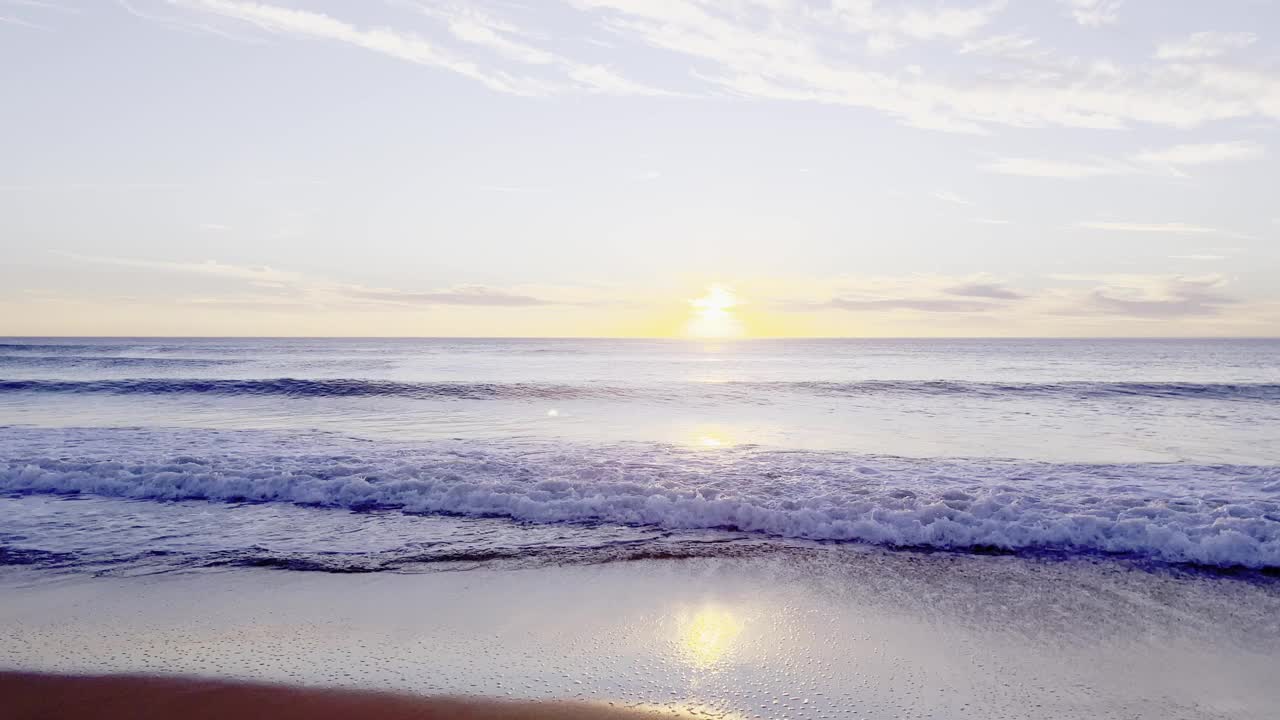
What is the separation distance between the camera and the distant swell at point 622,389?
25625 mm

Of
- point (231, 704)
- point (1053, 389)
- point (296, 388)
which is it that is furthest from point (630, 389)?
point (231, 704)

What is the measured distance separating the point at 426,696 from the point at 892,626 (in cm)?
328

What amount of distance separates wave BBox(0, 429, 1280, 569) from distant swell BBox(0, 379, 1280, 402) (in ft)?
43.8

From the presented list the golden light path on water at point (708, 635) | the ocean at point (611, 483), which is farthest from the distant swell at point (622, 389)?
the golden light path on water at point (708, 635)

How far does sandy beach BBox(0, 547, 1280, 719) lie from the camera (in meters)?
4.18

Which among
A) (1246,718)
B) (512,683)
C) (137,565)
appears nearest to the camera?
(1246,718)

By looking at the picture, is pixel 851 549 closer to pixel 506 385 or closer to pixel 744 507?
pixel 744 507

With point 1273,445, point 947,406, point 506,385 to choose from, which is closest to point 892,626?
point 1273,445

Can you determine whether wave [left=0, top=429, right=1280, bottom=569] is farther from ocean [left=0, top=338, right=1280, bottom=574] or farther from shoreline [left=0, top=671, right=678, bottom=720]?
shoreline [left=0, top=671, right=678, bottom=720]

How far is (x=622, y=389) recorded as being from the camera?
28562mm

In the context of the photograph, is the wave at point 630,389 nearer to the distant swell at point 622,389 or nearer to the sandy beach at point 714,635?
the distant swell at point 622,389

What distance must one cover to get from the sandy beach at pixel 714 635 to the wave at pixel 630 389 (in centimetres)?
1880

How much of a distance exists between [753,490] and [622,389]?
1954 cm

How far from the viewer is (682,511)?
8.31 metres
